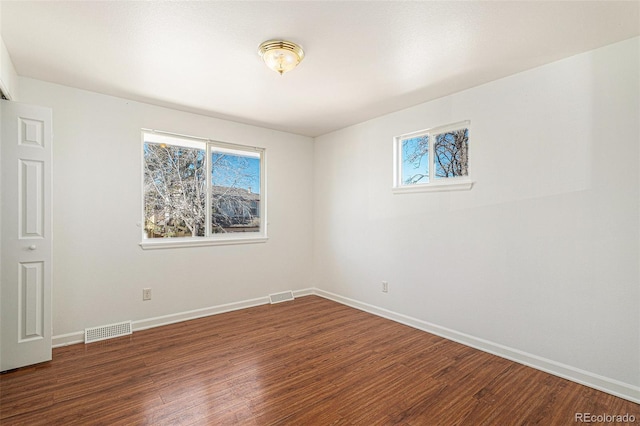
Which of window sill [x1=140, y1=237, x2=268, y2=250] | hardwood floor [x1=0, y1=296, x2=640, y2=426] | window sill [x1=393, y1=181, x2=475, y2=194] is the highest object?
window sill [x1=393, y1=181, x2=475, y2=194]

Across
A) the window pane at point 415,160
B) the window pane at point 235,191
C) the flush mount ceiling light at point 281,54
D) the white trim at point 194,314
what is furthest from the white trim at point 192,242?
the flush mount ceiling light at point 281,54

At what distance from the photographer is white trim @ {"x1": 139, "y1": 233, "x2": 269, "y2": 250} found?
11.5 ft

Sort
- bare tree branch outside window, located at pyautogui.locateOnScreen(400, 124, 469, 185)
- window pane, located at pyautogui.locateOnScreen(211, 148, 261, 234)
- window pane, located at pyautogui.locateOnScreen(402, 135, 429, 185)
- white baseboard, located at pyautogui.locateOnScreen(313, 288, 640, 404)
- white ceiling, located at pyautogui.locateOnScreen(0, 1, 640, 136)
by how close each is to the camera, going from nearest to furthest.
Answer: white ceiling, located at pyautogui.locateOnScreen(0, 1, 640, 136)
white baseboard, located at pyautogui.locateOnScreen(313, 288, 640, 404)
bare tree branch outside window, located at pyautogui.locateOnScreen(400, 124, 469, 185)
window pane, located at pyautogui.locateOnScreen(402, 135, 429, 185)
window pane, located at pyautogui.locateOnScreen(211, 148, 261, 234)

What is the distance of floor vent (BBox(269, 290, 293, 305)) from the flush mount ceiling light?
124 inches

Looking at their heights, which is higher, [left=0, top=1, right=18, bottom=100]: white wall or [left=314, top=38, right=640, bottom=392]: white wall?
[left=0, top=1, right=18, bottom=100]: white wall

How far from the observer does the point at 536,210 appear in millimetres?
2590

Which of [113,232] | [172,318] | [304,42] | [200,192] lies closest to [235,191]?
[200,192]

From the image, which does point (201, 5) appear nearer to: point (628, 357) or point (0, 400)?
point (0, 400)

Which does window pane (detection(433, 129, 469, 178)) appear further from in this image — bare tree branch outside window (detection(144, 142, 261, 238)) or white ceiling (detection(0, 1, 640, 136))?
bare tree branch outside window (detection(144, 142, 261, 238))

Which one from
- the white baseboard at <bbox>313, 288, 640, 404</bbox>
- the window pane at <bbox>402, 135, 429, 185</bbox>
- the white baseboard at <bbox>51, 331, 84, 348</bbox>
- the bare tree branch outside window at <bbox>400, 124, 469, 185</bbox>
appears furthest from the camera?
the window pane at <bbox>402, 135, 429, 185</bbox>

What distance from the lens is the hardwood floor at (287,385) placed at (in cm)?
194

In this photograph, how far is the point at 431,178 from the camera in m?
3.44

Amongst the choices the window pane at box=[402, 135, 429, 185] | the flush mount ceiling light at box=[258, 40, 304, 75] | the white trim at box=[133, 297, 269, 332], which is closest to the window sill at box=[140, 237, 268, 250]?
the white trim at box=[133, 297, 269, 332]

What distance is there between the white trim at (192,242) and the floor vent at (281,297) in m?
0.83
